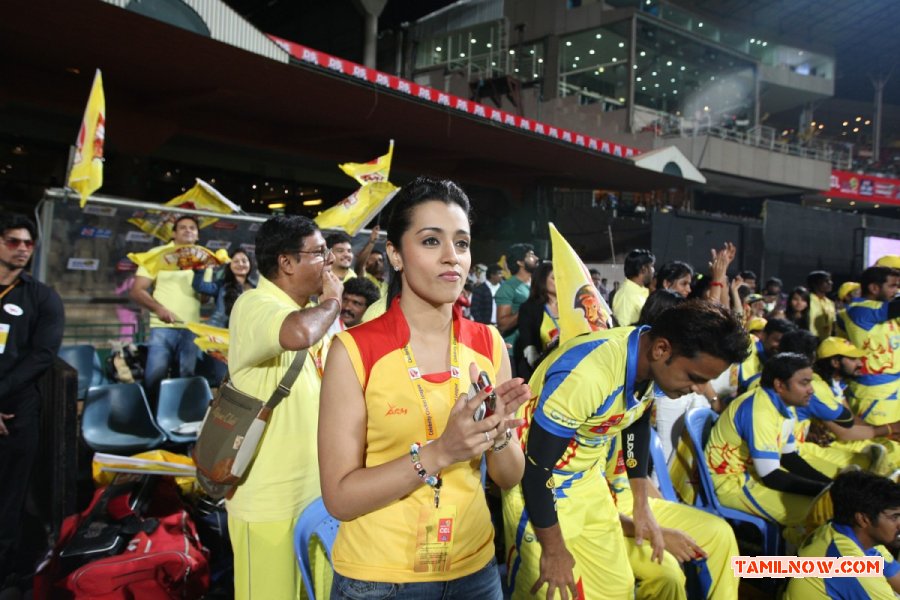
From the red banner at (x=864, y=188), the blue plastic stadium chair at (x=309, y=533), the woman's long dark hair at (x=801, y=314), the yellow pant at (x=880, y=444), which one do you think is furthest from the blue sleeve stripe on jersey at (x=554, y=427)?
the red banner at (x=864, y=188)

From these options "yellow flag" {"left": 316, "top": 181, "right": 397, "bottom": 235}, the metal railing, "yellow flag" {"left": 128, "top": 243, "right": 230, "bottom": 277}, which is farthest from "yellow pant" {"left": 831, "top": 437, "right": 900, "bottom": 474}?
the metal railing

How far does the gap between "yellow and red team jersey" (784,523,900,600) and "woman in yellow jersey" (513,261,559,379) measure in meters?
2.17

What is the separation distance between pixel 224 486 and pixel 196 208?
5733 millimetres

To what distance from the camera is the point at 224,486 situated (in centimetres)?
206

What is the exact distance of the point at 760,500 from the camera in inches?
130

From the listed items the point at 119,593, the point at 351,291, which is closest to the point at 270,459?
the point at 119,593

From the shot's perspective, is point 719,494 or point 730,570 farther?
point 719,494

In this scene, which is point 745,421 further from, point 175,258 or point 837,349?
point 175,258

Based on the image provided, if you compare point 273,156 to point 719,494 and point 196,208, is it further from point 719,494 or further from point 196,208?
point 719,494

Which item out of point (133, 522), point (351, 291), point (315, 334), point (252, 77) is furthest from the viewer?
point (252, 77)

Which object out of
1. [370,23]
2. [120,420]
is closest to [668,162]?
[370,23]

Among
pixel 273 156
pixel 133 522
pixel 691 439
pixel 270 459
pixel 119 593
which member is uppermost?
pixel 273 156

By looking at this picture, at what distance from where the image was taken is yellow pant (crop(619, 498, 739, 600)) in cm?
241

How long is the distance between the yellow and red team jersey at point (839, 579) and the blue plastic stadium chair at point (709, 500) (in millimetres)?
562
